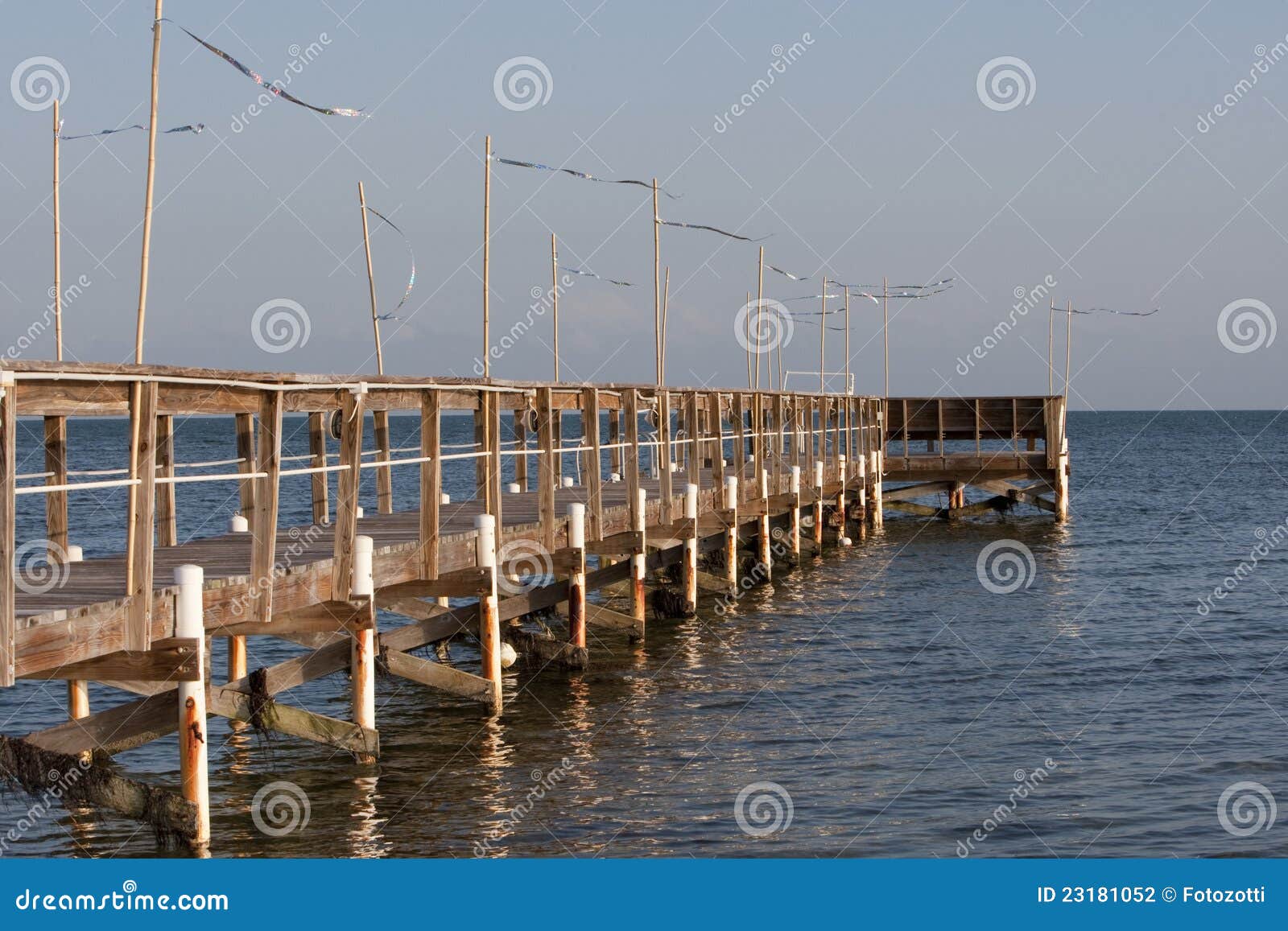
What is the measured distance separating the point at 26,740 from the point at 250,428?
6.00 m

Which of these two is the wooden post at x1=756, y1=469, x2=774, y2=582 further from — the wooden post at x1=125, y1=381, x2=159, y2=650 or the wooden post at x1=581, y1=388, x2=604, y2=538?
the wooden post at x1=125, y1=381, x2=159, y2=650

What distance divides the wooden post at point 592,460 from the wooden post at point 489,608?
111 inches

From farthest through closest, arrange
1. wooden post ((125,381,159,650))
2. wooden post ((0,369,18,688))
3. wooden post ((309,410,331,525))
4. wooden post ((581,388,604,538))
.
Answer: wooden post ((581,388,604,538)) < wooden post ((309,410,331,525)) < wooden post ((125,381,159,650)) < wooden post ((0,369,18,688))

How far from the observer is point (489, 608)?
15070 millimetres

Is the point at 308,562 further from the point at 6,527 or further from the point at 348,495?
the point at 6,527

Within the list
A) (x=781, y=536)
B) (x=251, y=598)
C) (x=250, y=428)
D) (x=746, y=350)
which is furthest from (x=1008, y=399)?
(x=251, y=598)

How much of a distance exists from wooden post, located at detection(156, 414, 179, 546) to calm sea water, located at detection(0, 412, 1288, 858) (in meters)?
2.10

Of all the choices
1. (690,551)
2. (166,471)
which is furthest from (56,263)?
(690,551)

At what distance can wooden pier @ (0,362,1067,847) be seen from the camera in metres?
9.57

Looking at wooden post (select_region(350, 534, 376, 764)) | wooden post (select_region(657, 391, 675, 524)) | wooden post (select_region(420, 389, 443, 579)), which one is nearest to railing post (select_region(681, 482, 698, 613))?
wooden post (select_region(657, 391, 675, 524))

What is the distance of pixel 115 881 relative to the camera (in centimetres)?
828

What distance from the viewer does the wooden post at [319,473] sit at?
16541mm

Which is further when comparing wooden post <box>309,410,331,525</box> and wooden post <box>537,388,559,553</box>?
wooden post <box>309,410,331,525</box>

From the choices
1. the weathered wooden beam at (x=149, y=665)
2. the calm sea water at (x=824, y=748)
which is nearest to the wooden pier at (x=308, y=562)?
the weathered wooden beam at (x=149, y=665)
